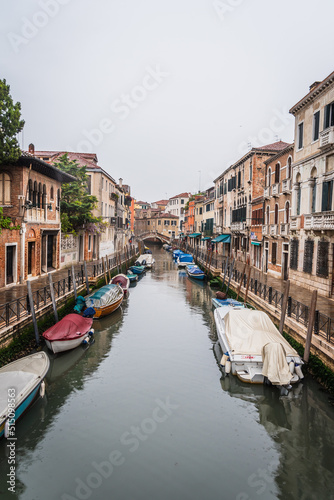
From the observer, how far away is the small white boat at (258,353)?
10.0 metres

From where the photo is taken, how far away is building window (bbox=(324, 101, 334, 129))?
643 inches

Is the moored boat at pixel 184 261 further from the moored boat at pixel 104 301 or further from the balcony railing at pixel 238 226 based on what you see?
the moored boat at pixel 104 301

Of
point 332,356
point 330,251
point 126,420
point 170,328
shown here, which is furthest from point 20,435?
point 330,251

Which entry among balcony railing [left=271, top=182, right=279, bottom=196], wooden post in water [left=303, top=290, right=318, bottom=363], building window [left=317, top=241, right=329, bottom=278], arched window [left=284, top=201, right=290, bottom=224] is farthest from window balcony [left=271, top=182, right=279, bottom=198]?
wooden post in water [left=303, top=290, right=318, bottom=363]

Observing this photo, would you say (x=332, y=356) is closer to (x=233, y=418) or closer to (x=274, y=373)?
(x=274, y=373)

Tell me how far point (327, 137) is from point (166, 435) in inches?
540

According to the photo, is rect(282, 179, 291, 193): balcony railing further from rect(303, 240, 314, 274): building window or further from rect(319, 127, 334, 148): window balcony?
rect(319, 127, 334, 148): window balcony

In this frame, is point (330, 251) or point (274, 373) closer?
point (274, 373)

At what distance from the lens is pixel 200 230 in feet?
193

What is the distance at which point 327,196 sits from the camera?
16.7 meters

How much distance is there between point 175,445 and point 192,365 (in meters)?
4.78

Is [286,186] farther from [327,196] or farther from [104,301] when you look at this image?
[104,301]

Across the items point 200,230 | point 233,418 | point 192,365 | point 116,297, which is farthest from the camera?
point 200,230

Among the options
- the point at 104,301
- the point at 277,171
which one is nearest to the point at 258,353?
the point at 104,301
